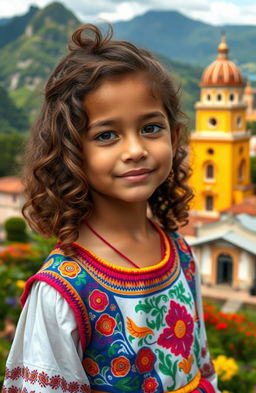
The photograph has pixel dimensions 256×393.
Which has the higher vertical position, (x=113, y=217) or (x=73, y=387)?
(x=113, y=217)

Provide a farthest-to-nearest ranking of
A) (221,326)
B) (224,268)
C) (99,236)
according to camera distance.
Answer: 1. (224,268)
2. (221,326)
3. (99,236)

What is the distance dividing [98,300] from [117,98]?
76 cm

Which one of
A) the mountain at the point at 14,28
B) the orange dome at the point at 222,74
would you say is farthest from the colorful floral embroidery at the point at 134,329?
the mountain at the point at 14,28

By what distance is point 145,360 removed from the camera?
216 centimetres

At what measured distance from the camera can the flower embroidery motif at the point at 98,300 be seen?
2064 mm

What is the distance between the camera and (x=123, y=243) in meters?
2.28

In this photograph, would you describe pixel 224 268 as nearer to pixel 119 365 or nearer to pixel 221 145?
pixel 221 145

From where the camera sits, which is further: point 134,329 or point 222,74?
point 222,74

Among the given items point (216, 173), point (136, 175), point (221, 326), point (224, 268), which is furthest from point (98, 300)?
point (216, 173)

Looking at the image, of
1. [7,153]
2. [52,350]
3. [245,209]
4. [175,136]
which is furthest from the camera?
[7,153]

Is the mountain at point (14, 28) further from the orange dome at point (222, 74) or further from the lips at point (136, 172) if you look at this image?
the lips at point (136, 172)

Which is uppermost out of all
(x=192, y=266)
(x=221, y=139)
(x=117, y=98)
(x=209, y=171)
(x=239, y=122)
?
(x=117, y=98)

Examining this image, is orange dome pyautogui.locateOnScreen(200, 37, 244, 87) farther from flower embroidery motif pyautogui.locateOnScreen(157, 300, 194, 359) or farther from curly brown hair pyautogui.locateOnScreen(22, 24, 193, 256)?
flower embroidery motif pyautogui.locateOnScreen(157, 300, 194, 359)

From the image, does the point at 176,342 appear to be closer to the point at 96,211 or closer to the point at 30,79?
the point at 96,211
